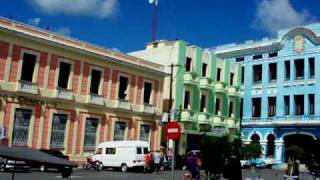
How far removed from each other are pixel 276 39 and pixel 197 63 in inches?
432

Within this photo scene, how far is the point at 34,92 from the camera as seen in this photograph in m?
35.1

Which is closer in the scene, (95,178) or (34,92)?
(95,178)

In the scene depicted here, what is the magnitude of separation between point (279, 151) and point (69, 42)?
26.3 meters

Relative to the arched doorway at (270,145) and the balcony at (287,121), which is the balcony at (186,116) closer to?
the balcony at (287,121)

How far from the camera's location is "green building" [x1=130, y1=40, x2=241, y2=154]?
154ft

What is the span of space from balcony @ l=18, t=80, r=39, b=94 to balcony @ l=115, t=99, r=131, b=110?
776 cm

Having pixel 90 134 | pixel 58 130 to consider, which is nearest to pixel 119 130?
pixel 90 134

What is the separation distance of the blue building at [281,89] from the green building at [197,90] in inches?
115

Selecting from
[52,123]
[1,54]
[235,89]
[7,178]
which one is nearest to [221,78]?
[235,89]

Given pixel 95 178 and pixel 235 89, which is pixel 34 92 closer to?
pixel 95 178

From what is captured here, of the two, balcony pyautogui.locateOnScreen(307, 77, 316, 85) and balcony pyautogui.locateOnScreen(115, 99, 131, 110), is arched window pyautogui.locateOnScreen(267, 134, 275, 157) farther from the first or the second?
balcony pyautogui.locateOnScreen(115, 99, 131, 110)

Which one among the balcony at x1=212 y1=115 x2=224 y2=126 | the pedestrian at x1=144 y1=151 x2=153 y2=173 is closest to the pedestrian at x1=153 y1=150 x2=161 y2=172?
the pedestrian at x1=144 y1=151 x2=153 y2=173

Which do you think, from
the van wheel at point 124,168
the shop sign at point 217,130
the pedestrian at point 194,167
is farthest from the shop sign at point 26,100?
the shop sign at point 217,130

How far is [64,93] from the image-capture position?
122 feet
